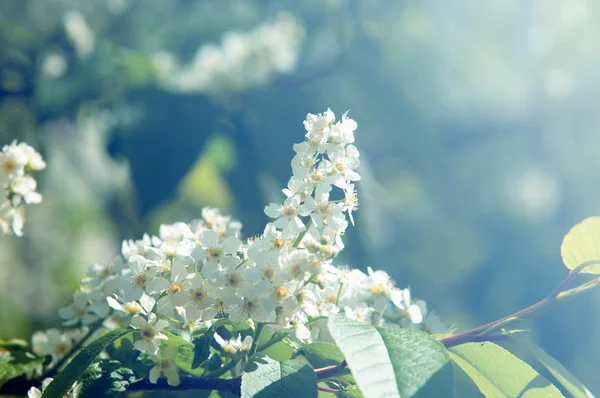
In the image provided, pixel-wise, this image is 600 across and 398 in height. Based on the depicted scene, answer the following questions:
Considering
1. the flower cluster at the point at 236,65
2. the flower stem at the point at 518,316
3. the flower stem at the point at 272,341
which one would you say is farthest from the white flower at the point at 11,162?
the flower cluster at the point at 236,65

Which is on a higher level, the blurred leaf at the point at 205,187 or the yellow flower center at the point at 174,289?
the blurred leaf at the point at 205,187

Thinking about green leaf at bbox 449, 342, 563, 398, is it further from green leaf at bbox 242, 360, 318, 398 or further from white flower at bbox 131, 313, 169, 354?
white flower at bbox 131, 313, 169, 354

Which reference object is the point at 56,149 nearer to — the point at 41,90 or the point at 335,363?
the point at 41,90

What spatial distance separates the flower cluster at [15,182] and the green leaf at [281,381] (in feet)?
1.85

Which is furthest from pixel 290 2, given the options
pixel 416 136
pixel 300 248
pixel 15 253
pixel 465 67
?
pixel 300 248

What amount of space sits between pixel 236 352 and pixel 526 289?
3125 millimetres

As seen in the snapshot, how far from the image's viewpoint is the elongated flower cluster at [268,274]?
0.79 metres

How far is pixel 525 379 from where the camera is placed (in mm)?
788

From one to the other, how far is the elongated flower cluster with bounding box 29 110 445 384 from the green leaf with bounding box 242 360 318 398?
61 millimetres

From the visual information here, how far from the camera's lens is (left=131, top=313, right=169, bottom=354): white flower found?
2.62ft

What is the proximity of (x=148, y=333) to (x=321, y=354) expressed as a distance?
225 millimetres

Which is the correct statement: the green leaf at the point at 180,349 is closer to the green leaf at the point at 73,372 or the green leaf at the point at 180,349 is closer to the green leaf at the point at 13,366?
the green leaf at the point at 73,372

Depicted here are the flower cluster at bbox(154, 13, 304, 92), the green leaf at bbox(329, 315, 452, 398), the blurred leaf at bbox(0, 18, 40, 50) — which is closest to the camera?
the green leaf at bbox(329, 315, 452, 398)

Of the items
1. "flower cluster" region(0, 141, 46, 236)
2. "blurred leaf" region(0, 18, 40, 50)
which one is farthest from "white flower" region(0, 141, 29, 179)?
"blurred leaf" region(0, 18, 40, 50)
